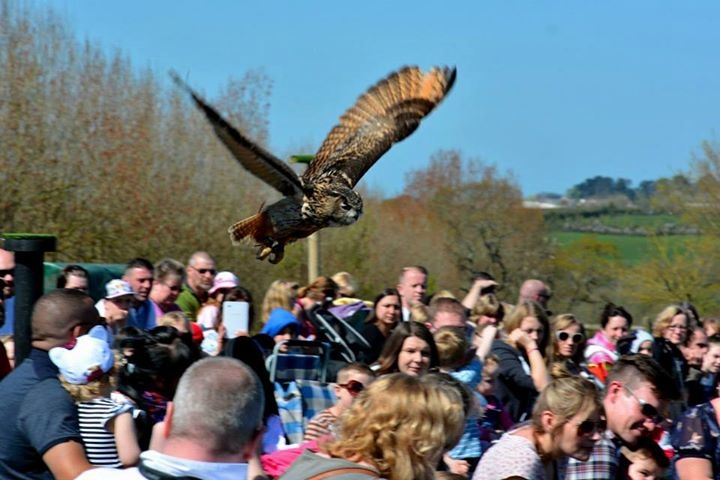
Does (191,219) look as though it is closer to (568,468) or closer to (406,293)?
(406,293)

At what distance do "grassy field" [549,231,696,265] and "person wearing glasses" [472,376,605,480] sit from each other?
2108 cm

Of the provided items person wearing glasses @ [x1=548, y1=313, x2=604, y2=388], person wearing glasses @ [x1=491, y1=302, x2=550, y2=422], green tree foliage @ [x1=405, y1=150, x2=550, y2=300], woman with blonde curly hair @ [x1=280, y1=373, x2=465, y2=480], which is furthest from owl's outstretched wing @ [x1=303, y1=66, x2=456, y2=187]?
green tree foliage @ [x1=405, y1=150, x2=550, y2=300]

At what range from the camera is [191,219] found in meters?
14.9

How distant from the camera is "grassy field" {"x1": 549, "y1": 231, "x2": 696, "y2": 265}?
2584 centimetres

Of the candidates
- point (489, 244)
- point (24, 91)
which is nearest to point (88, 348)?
point (24, 91)

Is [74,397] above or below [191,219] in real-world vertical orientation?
below

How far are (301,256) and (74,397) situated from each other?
1255cm

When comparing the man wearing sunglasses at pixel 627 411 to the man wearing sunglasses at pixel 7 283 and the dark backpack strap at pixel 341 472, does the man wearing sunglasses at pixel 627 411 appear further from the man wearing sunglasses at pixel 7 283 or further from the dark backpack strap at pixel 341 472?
the man wearing sunglasses at pixel 7 283

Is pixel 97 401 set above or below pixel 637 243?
below

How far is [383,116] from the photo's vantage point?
7.25m

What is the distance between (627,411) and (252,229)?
2070mm

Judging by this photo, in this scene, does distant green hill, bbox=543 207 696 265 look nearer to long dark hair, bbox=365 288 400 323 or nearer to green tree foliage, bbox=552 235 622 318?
green tree foliage, bbox=552 235 622 318

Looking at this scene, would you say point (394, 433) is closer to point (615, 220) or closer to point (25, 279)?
point (25, 279)

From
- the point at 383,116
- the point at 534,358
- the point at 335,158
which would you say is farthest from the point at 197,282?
the point at 534,358
